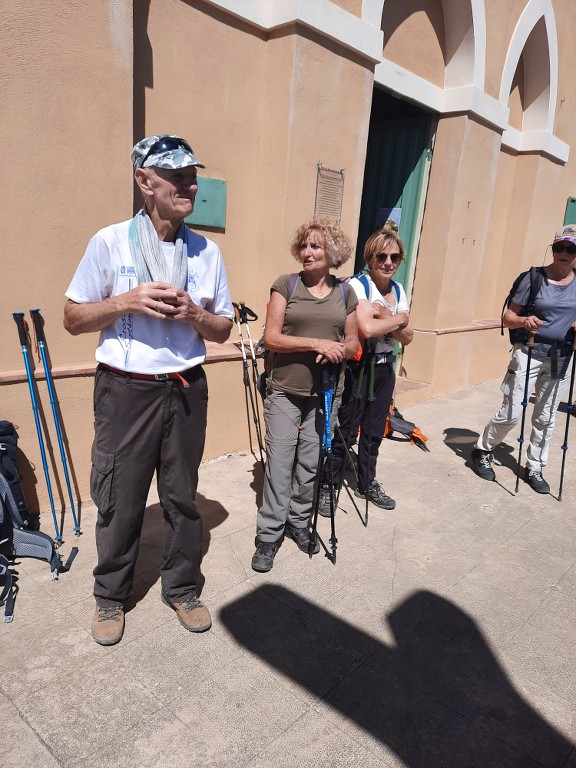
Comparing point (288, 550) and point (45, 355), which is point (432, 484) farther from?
point (45, 355)

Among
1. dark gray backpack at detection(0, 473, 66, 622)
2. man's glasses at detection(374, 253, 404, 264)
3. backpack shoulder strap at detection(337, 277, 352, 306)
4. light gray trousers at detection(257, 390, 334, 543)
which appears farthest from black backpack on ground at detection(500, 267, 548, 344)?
dark gray backpack at detection(0, 473, 66, 622)

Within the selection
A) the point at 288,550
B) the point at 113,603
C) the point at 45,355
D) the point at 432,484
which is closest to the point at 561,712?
the point at 288,550

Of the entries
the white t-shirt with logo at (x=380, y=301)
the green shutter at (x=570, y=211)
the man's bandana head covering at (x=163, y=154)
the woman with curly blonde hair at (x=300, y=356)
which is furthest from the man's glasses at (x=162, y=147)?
the green shutter at (x=570, y=211)

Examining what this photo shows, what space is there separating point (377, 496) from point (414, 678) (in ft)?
5.71

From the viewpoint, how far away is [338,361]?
3008 millimetres

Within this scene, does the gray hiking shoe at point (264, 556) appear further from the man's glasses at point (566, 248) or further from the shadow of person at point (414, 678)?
the man's glasses at point (566, 248)

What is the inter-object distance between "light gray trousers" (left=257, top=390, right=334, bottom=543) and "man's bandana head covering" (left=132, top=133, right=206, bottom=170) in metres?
1.42

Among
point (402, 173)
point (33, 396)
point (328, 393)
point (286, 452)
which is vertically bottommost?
point (286, 452)

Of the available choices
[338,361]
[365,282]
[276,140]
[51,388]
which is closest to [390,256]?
[365,282]

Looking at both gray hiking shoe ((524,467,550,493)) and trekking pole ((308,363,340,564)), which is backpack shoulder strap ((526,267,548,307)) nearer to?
gray hiking shoe ((524,467,550,493))

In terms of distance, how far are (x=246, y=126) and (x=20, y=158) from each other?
197 cm

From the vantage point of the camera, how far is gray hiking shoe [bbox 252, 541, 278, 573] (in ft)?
10.3

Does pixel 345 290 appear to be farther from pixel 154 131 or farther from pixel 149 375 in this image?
pixel 154 131

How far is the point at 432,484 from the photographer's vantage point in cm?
459
